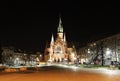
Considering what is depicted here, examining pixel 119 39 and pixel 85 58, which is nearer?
pixel 119 39

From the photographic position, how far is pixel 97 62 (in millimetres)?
95062

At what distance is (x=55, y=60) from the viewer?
199625 millimetres

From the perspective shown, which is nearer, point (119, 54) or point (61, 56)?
point (119, 54)

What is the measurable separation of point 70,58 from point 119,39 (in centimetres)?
10517

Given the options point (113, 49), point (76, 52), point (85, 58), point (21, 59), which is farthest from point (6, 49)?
point (113, 49)

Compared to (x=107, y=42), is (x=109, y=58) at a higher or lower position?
lower

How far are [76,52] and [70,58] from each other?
11.9 metres

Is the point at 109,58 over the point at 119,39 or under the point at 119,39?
under

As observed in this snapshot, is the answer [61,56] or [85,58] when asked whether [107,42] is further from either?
[61,56]

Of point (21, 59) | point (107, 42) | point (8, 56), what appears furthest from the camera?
point (21, 59)

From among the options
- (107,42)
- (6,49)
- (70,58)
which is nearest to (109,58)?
(107,42)

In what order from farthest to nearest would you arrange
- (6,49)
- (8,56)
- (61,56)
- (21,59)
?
(61,56) → (21,59) → (6,49) → (8,56)

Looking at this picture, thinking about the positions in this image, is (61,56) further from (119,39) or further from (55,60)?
(119,39)

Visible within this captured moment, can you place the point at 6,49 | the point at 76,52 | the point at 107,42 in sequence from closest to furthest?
the point at 107,42, the point at 6,49, the point at 76,52
